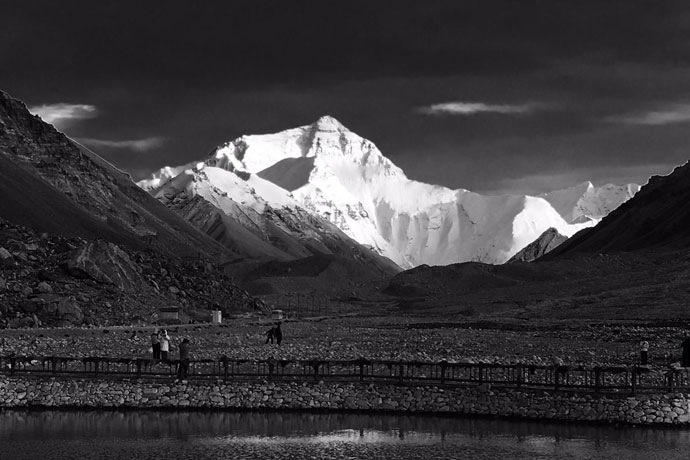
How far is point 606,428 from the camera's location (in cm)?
4469

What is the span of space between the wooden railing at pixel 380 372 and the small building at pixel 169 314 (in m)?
52.9

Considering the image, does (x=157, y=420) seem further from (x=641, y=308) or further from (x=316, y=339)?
(x=641, y=308)

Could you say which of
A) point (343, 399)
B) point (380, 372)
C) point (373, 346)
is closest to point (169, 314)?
point (373, 346)

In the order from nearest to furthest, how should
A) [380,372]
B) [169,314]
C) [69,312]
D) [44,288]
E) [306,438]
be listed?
[306,438]
[380,372]
[69,312]
[44,288]
[169,314]

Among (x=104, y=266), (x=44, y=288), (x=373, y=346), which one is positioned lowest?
(x=373, y=346)

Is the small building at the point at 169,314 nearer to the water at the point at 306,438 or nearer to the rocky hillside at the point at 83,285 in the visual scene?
the rocky hillside at the point at 83,285

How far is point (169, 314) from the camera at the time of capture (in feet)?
367

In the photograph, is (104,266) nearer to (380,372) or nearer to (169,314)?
(169,314)

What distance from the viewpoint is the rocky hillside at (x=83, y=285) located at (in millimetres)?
97250

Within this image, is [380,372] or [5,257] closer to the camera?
[380,372]

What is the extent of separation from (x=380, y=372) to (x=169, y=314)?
2389 inches

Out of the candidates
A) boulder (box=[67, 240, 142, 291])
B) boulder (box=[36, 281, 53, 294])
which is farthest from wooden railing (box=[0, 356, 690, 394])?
boulder (box=[67, 240, 142, 291])

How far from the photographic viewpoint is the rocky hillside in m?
97.2

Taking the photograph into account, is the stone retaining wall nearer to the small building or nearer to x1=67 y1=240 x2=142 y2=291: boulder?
the small building
